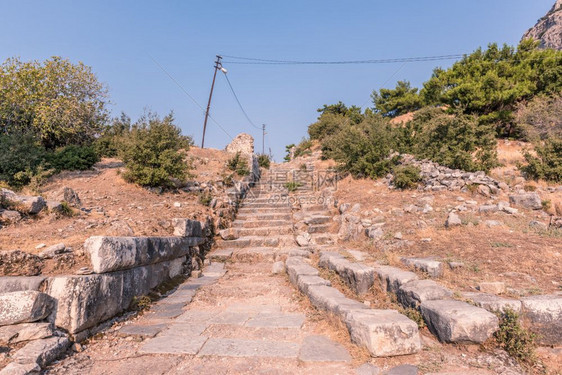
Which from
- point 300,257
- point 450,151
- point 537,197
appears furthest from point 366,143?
point 300,257

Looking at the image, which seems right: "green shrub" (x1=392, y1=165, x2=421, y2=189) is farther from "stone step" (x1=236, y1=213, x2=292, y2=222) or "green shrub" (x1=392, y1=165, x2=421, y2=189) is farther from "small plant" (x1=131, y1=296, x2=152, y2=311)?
"small plant" (x1=131, y1=296, x2=152, y2=311)

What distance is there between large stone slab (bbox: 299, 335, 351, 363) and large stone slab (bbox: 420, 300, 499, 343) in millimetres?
955

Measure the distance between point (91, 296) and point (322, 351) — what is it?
100 inches

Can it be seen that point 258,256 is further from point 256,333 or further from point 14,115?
point 14,115

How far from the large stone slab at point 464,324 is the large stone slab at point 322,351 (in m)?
0.95

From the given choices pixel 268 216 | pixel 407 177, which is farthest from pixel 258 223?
pixel 407 177

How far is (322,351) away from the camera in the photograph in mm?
2836

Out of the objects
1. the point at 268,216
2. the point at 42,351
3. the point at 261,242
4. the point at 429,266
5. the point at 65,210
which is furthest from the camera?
the point at 268,216

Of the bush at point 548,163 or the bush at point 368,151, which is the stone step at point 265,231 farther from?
the bush at point 548,163

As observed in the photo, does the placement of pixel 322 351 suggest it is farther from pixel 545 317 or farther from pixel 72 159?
pixel 72 159

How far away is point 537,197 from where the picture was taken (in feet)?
22.4

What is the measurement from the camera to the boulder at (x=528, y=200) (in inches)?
266

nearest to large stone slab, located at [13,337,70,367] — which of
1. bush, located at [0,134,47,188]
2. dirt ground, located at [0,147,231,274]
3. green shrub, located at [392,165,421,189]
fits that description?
dirt ground, located at [0,147,231,274]

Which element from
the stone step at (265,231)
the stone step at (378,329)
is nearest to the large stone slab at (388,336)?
the stone step at (378,329)
